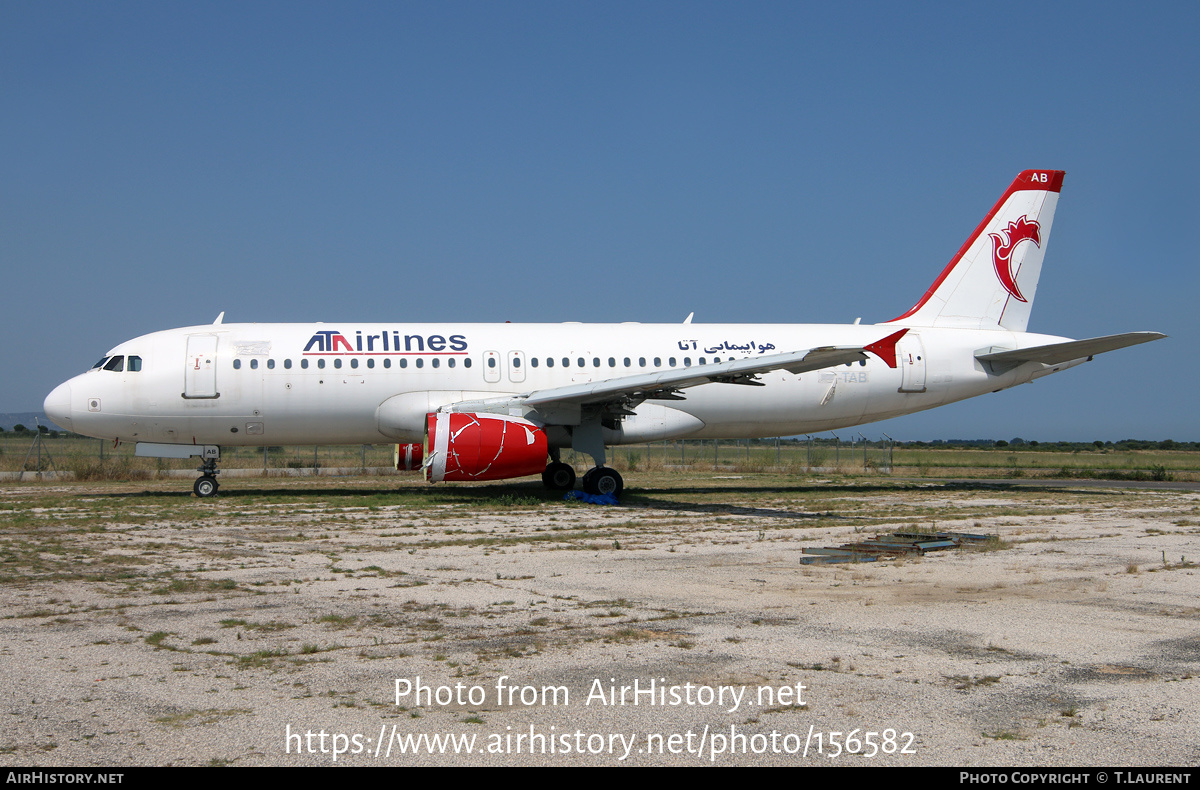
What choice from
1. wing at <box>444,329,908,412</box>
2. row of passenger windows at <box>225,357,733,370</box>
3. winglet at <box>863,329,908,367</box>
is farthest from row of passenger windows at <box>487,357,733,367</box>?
winglet at <box>863,329,908,367</box>

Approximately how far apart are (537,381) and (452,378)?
1864mm

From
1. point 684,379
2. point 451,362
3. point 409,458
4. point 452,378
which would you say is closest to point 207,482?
point 409,458

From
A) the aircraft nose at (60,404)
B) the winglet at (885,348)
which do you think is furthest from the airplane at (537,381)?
the winglet at (885,348)

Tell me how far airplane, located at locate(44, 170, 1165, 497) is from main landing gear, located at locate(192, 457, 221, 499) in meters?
0.04

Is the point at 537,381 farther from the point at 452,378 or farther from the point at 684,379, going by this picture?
the point at 684,379

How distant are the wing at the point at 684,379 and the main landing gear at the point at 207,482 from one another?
17.2 feet

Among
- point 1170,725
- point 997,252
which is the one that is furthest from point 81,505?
point 997,252

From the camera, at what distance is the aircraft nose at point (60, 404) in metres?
19.1

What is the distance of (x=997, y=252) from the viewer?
76.5 feet

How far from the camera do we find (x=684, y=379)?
17.5 meters

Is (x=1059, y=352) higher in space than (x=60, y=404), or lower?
higher

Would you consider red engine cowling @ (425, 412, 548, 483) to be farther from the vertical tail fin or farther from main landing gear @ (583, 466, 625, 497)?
the vertical tail fin

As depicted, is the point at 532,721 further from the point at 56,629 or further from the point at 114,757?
the point at 56,629

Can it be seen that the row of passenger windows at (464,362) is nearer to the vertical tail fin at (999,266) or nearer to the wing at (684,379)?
the wing at (684,379)
